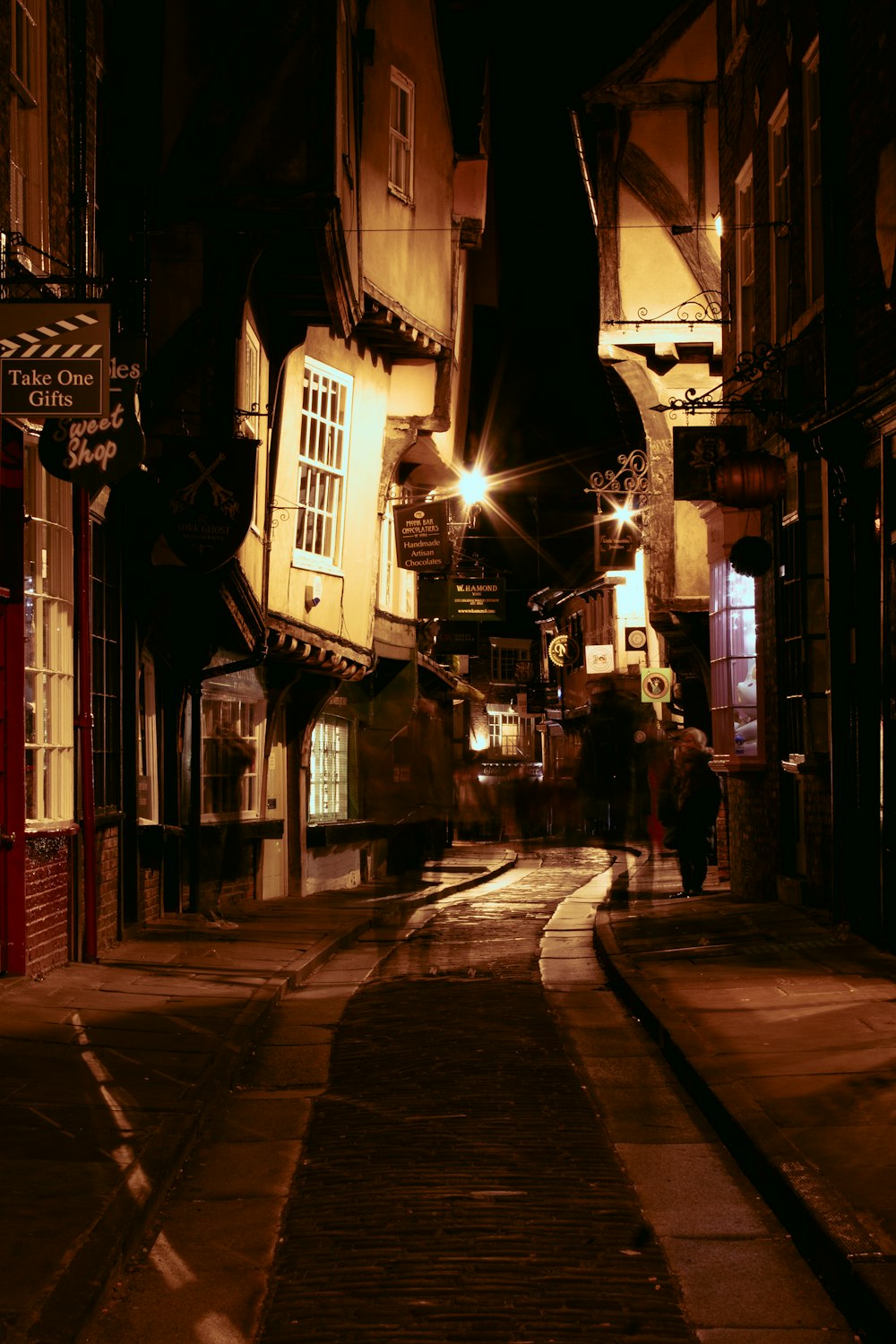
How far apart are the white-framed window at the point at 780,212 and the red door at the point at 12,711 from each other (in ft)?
29.4

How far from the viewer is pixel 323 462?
66.5ft

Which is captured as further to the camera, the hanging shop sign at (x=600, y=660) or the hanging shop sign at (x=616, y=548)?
the hanging shop sign at (x=600, y=660)

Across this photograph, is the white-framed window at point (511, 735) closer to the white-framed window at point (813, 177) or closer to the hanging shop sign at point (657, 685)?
the hanging shop sign at point (657, 685)

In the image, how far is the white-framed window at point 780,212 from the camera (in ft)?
53.3

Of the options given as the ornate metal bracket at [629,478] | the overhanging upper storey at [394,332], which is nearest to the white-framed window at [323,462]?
the overhanging upper storey at [394,332]

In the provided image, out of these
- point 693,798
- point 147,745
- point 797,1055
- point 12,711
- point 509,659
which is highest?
point 509,659

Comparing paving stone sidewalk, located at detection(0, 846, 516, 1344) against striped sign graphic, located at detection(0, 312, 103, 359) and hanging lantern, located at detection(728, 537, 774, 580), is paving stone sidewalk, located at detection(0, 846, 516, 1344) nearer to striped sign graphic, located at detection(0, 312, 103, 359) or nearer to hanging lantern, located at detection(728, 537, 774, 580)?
striped sign graphic, located at detection(0, 312, 103, 359)

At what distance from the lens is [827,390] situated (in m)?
13.6

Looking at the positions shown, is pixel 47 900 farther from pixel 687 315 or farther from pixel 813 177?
pixel 687 315

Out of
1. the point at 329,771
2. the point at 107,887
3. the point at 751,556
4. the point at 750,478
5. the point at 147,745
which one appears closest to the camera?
the point at 107,887

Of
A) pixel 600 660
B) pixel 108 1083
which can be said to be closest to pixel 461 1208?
pixel 108 1083

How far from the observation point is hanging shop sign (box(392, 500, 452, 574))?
25344 mm

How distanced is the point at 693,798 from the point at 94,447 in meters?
9.63

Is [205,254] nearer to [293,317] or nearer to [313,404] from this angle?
[293,317]
